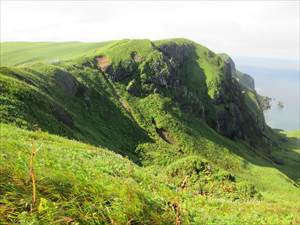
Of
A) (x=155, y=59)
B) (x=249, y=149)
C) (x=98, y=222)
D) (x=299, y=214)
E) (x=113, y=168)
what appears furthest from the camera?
(x=249, y=149)

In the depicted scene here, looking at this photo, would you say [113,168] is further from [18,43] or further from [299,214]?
[18,43]

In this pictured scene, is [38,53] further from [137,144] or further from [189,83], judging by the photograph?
[137,144]

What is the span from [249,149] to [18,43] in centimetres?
11926

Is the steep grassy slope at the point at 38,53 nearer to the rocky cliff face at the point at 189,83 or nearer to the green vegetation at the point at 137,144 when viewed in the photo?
the green vegetation at the point at 137,144

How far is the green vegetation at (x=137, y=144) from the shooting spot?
8242 millimetres

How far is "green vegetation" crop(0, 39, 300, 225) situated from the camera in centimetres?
824

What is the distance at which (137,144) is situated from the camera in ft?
269

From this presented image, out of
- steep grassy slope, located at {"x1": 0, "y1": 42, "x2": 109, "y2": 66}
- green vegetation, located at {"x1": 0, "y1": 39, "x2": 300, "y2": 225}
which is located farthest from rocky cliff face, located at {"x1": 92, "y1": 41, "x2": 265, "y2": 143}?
steep grassy slope, located at {"x1": 0, "y1": 42, "x2": 109, "y2": 66}

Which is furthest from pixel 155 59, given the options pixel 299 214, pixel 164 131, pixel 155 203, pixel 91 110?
pixel 155 203

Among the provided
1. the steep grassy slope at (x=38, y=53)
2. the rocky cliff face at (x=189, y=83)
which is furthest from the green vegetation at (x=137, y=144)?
the steep grassy slope at (x=38, y=53)

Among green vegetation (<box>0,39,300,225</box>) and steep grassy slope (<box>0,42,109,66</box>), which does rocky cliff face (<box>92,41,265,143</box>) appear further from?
steep grassy slope (<box>0,42,109,66</box>)

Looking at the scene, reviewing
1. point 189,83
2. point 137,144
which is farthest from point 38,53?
point 137,144

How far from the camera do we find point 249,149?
405 feet

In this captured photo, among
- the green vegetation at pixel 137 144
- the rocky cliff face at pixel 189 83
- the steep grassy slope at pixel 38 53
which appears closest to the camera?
the green vegetation at pixel 137 144
